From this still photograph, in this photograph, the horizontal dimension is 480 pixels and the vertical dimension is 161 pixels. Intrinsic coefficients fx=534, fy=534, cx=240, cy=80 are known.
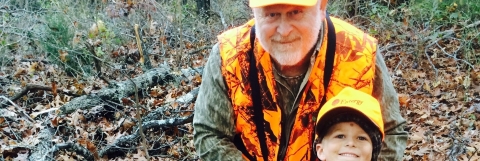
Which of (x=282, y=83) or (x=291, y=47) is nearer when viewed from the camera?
(x=291, y=47)

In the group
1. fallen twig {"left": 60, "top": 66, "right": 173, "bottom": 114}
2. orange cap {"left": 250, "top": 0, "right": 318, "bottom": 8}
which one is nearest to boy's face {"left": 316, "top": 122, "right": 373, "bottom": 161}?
orange cap {"left": 250, "top": 0, "right": 318, "bottom": 8}

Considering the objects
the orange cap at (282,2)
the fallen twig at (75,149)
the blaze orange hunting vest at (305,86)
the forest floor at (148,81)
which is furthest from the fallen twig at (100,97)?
the orange cap at (282,2)

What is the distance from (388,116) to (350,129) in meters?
0.53

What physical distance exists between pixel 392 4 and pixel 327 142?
8.64m

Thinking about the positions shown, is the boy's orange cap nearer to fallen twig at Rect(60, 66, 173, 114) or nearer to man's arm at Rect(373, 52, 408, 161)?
man's arm at Rect(373, 52, 408, 161)

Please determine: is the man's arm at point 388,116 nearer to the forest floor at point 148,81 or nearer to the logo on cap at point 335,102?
the logo on cap at point 335,102

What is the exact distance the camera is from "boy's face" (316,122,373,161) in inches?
98.3

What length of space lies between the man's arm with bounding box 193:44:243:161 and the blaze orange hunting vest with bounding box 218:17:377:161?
0.17ft

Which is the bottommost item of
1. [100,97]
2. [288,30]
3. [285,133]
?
[100,97]

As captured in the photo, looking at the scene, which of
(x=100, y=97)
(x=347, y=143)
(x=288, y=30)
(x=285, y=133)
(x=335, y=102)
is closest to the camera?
(x=347, y=143)

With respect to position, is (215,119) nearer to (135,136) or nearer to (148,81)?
(135,136)

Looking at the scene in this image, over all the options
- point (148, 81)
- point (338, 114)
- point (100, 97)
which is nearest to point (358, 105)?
point (338, 114)

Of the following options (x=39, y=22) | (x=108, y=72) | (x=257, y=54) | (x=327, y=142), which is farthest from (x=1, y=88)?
(x=327, y=142)

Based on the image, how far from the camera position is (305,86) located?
297cm
